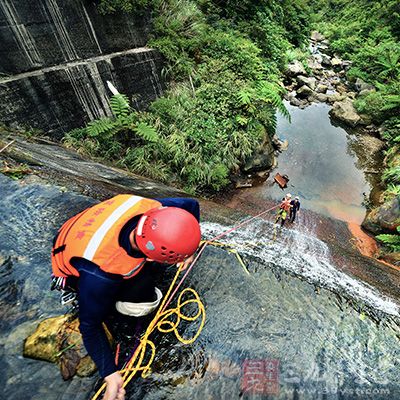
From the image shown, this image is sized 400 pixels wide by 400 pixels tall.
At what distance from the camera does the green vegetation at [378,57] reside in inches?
416

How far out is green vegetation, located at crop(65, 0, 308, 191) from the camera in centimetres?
690

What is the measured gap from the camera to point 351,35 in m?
24.0

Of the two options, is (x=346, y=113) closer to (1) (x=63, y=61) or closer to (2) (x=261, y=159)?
(2) (x=261, y=159)

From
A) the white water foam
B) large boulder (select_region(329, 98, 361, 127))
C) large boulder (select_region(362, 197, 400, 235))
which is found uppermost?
the white water foam

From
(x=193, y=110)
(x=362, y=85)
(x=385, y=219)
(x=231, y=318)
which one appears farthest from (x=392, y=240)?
(x=362, y=85)

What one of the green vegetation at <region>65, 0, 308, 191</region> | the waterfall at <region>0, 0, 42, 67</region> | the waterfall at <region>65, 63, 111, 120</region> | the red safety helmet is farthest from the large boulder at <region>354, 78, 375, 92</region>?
the red safety helmet

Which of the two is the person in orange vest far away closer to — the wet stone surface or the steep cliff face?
the wet stone surface

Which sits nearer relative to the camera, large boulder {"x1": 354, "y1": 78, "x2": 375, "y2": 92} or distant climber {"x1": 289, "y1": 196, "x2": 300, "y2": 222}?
distant climber {"x1": 289, "y1": 196, "x2": 300, "y2": 222}

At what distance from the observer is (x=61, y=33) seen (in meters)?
5.93

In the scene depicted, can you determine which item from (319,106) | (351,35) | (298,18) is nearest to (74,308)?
(319,106)

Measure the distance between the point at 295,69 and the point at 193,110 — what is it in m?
11.9

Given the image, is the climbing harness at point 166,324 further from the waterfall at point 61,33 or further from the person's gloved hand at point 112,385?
the waterfall at point 61,33

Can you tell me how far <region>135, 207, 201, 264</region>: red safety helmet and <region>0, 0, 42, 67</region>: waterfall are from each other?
18.9 feet

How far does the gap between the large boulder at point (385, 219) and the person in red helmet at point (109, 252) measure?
779cm
